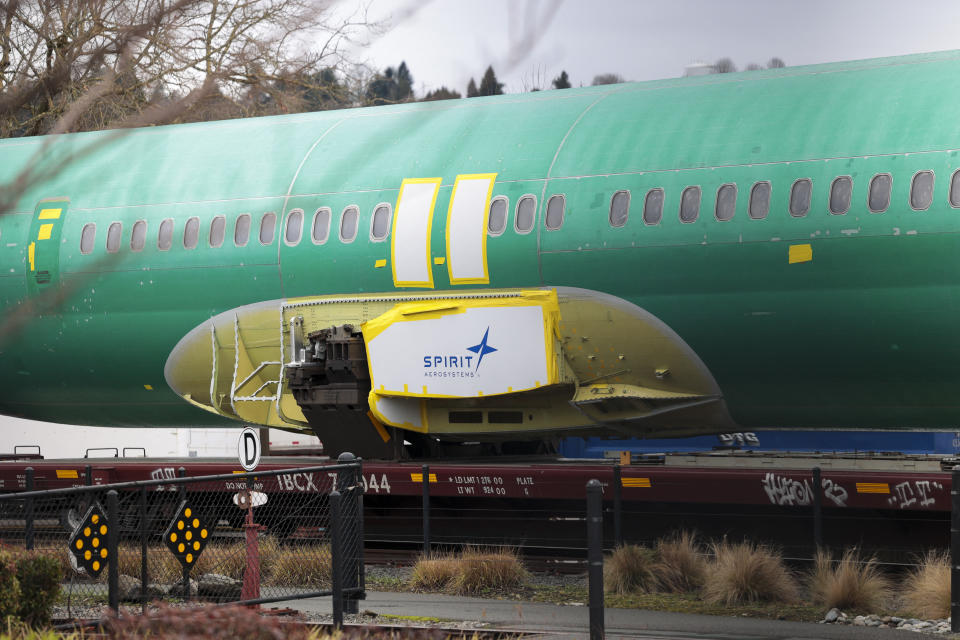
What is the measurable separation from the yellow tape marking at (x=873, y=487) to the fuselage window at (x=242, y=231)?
8267 mm

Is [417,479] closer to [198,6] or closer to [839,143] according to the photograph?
[839,143]

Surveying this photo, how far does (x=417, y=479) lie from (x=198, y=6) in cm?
1183

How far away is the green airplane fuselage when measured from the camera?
14.0 meters

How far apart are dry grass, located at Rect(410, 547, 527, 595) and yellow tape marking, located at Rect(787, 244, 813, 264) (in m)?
4.42

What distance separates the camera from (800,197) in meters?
14.2

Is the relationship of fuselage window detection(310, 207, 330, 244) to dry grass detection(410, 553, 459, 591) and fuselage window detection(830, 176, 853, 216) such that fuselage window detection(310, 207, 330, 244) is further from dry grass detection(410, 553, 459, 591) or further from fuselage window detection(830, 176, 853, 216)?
fuselage window detection(830, 176, 853, 216)

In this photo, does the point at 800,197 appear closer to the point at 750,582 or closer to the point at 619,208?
the point at 619,208

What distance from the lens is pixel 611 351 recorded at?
15414mm

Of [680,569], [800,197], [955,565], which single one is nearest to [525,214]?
[800,197]

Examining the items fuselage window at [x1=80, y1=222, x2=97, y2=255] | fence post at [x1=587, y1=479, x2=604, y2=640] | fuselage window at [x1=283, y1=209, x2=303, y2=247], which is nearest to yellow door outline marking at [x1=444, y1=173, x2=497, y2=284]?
fuselage window at [x1=283, y1=209, x2=303, y2=247]

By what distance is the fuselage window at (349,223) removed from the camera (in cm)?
1669

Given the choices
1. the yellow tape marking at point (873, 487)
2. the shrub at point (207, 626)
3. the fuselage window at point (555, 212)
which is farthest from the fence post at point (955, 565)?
the shrub at point (207, 626)

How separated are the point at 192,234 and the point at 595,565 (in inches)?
369

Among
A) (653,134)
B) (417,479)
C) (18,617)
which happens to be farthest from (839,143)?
(18,617)
